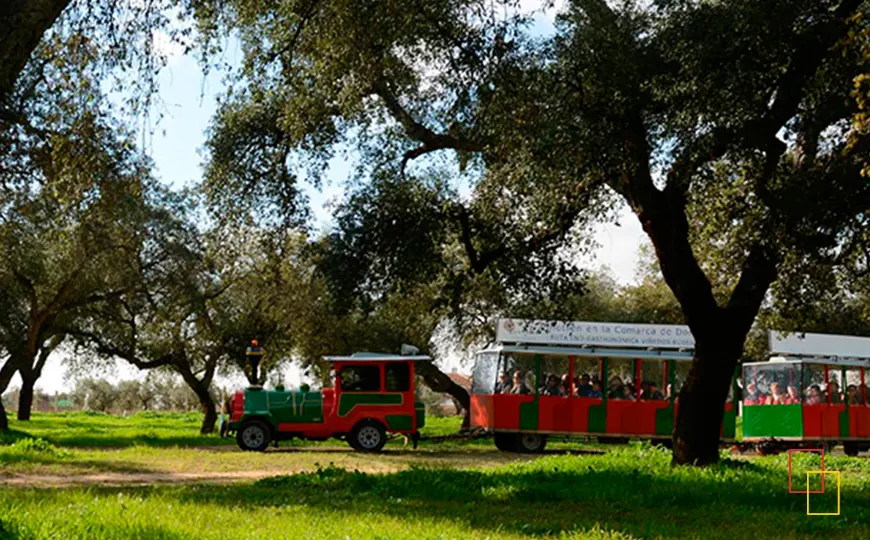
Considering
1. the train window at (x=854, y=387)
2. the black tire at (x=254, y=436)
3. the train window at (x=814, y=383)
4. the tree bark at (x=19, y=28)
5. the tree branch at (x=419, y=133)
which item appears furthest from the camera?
the train window at (x=854, y=387)

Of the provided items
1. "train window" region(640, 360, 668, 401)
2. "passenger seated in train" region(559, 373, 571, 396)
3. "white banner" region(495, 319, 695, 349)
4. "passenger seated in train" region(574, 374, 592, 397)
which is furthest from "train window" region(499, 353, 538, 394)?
"train window" region(640, 360, 668, 401)

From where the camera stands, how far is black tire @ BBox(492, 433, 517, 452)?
23.9 meters

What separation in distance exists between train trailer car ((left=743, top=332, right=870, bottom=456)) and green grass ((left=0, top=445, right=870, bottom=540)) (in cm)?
1260

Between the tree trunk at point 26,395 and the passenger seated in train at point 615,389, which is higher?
the passenger seated in train at point 615,389

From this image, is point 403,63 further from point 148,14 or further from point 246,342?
point 246,342

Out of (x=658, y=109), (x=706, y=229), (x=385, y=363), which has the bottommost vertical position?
(x=385, y=363)

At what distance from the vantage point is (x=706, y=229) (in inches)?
623

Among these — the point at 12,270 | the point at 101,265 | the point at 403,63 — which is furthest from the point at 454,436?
the point at 403,63

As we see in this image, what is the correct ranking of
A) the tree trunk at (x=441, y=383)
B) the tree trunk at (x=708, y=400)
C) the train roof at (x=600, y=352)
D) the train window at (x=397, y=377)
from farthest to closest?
1. the tree trunk at (x=441, y=383)
2. the train roof at (x=600, y=352)
3. the train window at (x=397, y=377)
4. the tree trunk at (x=708, y=400)

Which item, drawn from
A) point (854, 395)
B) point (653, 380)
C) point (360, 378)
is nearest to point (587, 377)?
point (653, 380)

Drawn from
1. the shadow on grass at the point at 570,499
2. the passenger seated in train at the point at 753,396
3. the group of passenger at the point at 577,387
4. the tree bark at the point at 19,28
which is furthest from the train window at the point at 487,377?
the tree bark at the point at 19,28

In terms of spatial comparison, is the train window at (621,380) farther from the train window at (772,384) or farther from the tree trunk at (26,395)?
the tree trunk at (26,395)

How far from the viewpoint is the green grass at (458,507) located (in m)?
7.41

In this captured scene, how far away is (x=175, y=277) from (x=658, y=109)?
2047cm
